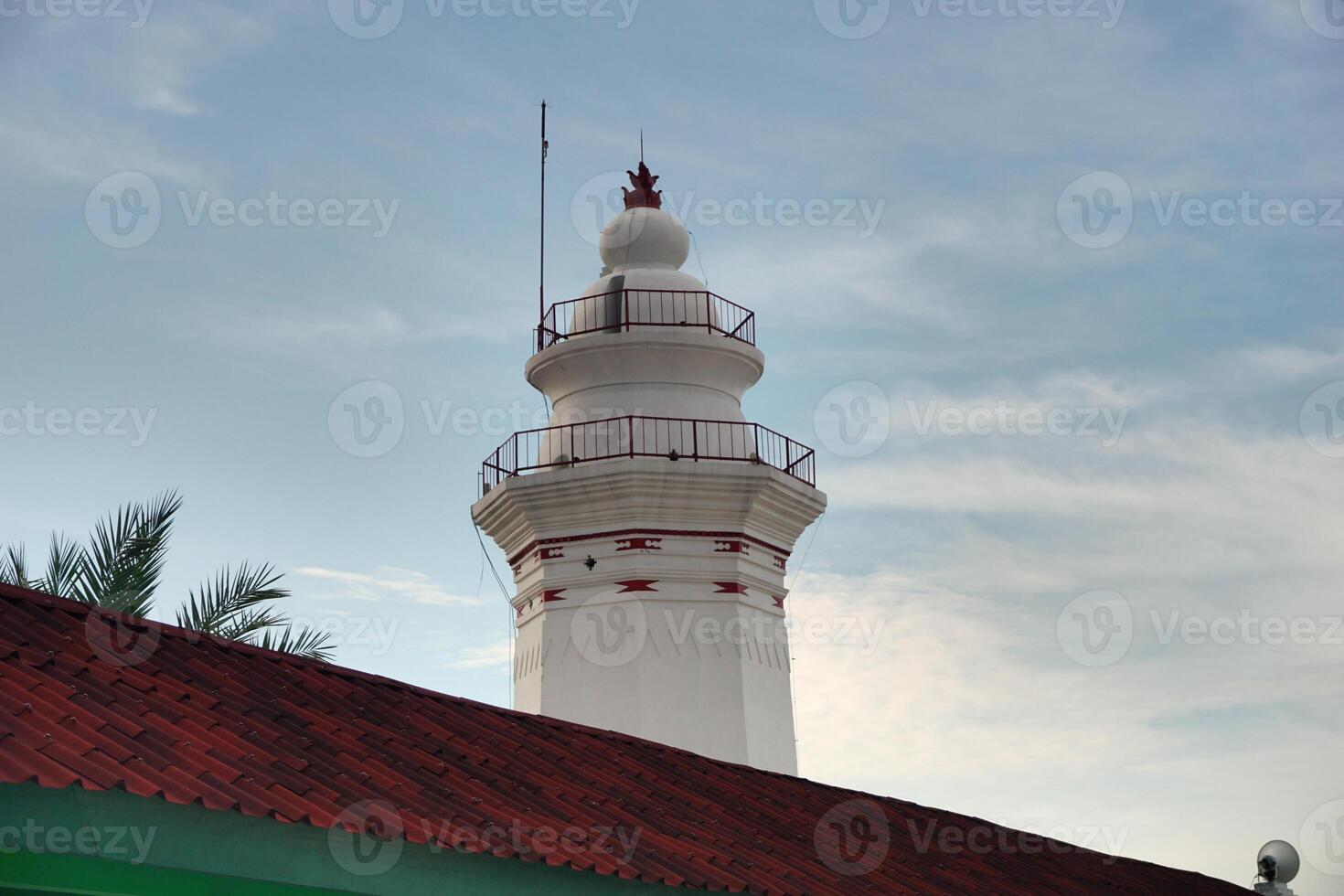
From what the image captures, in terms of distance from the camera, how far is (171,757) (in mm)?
9547

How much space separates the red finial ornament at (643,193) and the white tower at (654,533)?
1958mm

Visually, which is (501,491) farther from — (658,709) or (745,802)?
(745,802)

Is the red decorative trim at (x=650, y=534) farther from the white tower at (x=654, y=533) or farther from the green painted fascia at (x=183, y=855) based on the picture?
the green painted fascia at (x=183, y=855)

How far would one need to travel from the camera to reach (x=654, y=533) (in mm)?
25688

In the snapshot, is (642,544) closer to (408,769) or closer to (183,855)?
(408,769)

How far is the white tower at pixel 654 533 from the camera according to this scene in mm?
25344

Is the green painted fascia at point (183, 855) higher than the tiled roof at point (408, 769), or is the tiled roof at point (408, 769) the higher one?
the tiled roof at point (408, 769)

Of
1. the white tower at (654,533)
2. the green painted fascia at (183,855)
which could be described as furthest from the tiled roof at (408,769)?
the white tower at (654,533)

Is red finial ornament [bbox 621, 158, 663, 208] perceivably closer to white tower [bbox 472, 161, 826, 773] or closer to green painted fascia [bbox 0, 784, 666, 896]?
white tower [bbox 472, 161, 826, 773]

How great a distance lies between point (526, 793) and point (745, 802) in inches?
124

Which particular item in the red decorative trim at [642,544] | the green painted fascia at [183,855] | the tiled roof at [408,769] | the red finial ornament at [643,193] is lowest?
the green painted fascia at [183,855]

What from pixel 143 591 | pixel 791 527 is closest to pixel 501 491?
pixel 791 527

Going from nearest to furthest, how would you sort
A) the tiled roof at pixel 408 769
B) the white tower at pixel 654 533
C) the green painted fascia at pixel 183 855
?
1. the green painted fascia at pixel 183 855
2. the tiled roof at pixel 408 769
3. the white tower at pixel 654 533

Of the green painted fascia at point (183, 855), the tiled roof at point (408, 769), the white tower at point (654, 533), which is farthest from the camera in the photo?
the white tower at point (654, 533)
